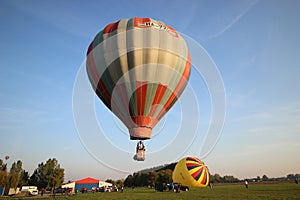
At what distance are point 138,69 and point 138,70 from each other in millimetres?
66

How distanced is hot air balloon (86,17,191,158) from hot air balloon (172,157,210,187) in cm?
1280

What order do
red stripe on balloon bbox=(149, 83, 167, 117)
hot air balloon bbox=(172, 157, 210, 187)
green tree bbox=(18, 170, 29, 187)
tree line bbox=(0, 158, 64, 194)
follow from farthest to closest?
green tree bbox=(18, 170, 29, 187) → tree line bbox=(0, 158, 64, 194) → hot air balloon bbox=(172, 157, 210, 187) → red stripe on balloon bbox=(149, 83, 167, 117)

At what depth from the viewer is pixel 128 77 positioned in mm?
15750

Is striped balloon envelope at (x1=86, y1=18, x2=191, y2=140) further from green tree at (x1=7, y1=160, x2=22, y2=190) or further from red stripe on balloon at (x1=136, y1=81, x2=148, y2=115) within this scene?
green tree at (x1=7, y1=160, x2=22, y2=190)

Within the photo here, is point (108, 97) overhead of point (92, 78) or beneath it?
beneath

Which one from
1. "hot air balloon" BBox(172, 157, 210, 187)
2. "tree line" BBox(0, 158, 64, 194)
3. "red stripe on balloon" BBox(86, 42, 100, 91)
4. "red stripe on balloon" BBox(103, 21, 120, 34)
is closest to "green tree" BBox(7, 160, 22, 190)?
"tree line" BBox(0, 158, 64, 194)

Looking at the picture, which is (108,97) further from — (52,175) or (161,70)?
(52,175)

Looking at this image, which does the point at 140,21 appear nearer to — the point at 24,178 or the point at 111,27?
the point at 111,27

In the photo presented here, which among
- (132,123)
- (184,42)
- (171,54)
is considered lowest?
(132,123)

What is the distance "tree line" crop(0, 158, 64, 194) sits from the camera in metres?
47.9

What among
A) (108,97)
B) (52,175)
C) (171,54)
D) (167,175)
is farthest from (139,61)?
(167,175)

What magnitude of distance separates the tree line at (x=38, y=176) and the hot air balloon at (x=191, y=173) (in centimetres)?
2902

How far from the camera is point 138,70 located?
51.5ft

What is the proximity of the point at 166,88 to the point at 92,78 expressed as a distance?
5664 mm
